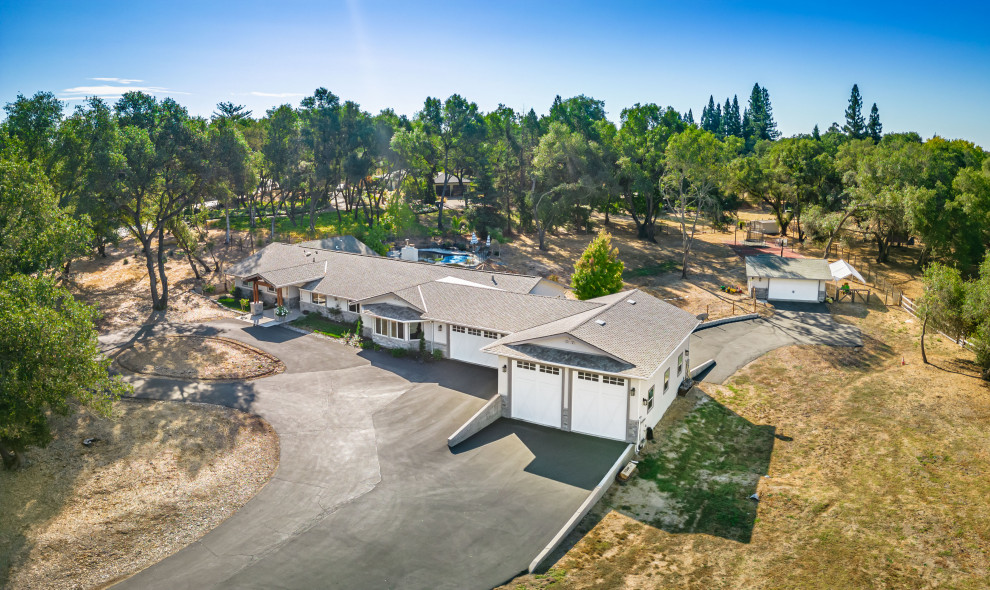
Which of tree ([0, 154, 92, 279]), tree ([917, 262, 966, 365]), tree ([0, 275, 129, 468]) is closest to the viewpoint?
tree ([0, 275, 129, 468])

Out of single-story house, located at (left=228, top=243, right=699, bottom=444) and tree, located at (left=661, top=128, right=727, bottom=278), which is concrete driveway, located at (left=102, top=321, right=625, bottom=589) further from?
tree, located at (left=661, top=128, right=727, bottom=278)

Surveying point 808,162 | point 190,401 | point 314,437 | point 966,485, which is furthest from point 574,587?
point 808,162

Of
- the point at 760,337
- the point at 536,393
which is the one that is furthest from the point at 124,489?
the point at 760,337

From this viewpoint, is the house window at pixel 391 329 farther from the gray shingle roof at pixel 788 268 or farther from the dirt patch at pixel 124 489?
the gray shingle roof at pixel 788 268

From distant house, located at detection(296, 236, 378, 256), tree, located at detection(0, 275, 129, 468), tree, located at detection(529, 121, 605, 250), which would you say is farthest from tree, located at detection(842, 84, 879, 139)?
tree, located at detection(0, 275, 129, 468)

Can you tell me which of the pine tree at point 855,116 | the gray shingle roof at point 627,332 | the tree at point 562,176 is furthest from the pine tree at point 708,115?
the gray shingle roof at point 627,332
